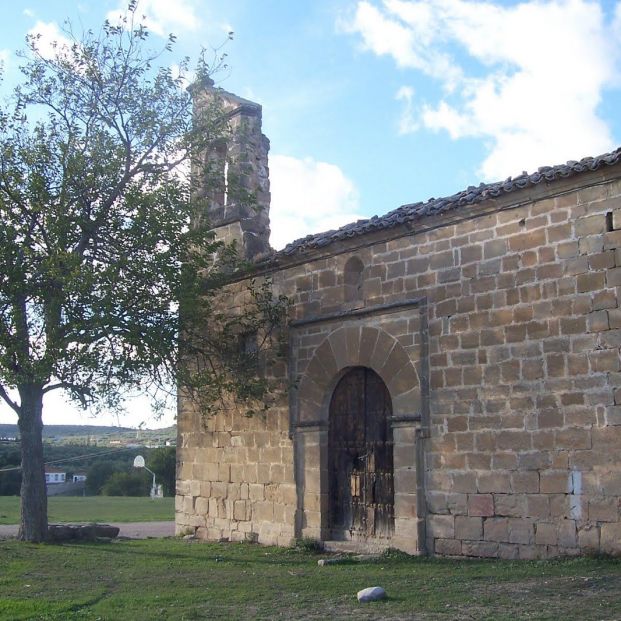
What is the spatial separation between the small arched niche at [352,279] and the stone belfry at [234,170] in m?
1.79

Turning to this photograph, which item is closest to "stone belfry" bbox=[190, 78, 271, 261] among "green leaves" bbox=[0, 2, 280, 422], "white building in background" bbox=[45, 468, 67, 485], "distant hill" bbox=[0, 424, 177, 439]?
"green leaves" bbox=[0, 2, 280, 422]

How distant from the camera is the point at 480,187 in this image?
9.70 m

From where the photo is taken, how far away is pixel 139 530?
15.5 metres

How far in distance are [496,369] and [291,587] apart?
3227mm

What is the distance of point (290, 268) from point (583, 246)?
4590mm

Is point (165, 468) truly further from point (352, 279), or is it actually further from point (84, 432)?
point (84, 432)

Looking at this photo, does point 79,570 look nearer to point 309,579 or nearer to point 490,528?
point 309,579

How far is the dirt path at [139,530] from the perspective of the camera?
13822 mm

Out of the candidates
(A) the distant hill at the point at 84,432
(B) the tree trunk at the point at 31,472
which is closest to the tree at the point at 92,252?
(B) the tree trunk at the point at 31,472

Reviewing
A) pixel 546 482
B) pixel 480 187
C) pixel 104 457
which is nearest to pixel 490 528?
pixel 546 482

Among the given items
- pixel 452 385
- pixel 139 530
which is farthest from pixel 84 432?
pixel 452 385

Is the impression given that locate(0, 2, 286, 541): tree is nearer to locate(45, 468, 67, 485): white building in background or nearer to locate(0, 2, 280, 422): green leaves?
locate(0, 2, 280, 422): green leaves

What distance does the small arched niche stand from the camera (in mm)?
10992

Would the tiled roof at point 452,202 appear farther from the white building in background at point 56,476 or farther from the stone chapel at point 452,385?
the white building in background at point 56,476
